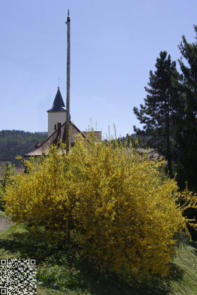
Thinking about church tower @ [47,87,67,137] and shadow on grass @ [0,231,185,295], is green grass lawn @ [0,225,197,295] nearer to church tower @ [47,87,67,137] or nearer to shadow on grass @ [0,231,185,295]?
shadow on grass @ [0,231,185,295]

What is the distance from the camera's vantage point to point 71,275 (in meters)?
5.55

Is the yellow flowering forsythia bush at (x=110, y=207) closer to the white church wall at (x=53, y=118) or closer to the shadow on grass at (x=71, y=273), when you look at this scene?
the shadow on grass at (x=71, y=273)

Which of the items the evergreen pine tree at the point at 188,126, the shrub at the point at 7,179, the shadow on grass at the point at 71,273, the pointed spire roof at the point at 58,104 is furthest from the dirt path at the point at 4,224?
the pointed spire roof at the point at 58,104

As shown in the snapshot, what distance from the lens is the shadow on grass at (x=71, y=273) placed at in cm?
530

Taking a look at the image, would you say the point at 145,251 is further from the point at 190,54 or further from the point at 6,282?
the point at 190,54

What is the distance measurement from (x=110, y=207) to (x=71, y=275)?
1390 mm

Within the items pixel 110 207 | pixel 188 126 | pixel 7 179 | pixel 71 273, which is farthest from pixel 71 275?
pixel 7 179

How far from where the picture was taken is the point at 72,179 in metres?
6.79

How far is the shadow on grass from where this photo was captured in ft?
17.4

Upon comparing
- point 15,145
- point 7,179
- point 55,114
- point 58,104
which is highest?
point 58,104

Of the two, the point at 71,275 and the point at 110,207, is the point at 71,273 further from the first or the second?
the point at 110,207

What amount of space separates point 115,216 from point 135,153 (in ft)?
5.01

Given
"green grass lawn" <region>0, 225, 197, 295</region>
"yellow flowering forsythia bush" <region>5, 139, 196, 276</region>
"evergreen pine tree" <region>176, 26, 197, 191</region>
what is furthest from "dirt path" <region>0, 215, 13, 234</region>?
"evergreen pine tree" <region>176, 26, 197, 191</region>

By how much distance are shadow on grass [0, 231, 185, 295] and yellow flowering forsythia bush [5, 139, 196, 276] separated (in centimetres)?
31
